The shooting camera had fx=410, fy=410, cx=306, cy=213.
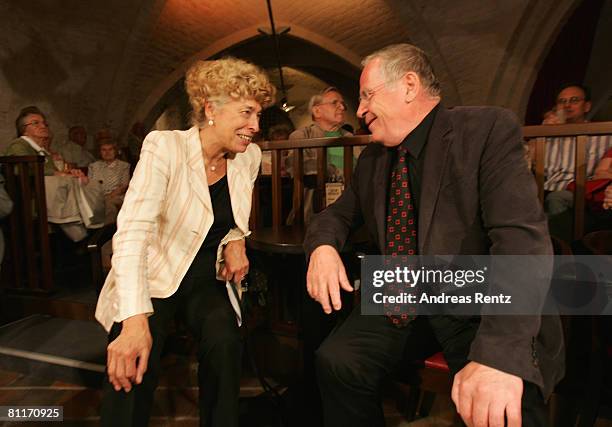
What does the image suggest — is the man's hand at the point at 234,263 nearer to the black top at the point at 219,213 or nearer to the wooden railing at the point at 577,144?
the black top at the point at 219,213

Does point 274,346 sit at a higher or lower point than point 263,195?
lower

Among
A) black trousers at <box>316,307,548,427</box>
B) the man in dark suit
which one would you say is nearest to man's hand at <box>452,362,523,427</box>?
the man in dark suit

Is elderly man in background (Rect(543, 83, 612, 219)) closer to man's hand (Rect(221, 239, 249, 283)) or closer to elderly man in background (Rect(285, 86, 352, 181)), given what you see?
elderly man in background (Rect(285, 86, 352, 181))

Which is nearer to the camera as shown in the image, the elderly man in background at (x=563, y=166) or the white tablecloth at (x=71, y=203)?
the elderly man in background at (x=563, y=166)

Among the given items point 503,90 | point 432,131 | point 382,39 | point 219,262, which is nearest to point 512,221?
point 432,131

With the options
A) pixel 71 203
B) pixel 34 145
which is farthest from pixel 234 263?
pixel 34 145

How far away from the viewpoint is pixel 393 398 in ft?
6.68

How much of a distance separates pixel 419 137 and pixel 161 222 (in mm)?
946

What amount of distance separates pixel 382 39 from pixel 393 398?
302 inches

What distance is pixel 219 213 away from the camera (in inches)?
62.9

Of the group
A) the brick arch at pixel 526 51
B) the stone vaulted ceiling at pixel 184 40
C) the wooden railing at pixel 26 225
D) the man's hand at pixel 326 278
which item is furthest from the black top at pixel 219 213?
the brick arch at pixel 526 51

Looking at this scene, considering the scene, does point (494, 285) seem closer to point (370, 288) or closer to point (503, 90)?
point (370, 288)

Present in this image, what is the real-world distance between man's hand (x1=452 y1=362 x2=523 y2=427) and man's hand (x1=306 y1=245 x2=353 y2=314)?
436 mm

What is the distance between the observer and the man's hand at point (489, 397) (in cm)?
86
